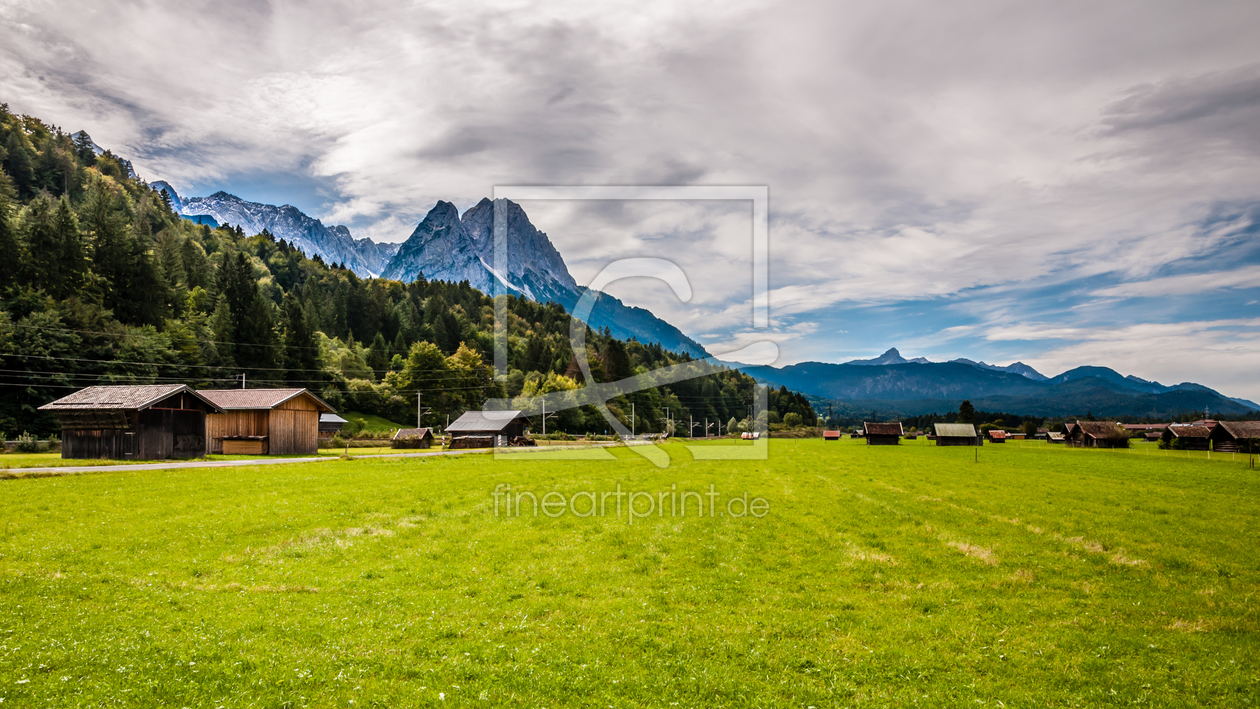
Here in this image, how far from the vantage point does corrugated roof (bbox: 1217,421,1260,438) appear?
75.1 m

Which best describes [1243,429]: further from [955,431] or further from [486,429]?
[486,429]

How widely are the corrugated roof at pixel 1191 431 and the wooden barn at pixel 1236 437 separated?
7.56ft

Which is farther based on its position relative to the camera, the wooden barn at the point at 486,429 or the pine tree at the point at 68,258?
the wooden barn at the point at 486,429

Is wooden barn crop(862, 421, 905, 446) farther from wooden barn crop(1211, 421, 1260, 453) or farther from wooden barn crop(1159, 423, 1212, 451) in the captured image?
wooden barn crop(1211, 421, 1260, 453)

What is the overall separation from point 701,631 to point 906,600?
16.6ft

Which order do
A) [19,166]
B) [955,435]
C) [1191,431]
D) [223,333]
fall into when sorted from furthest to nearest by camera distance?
[19,166], [955,435], [223,333], [1191,431]

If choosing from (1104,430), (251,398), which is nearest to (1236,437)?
(1104,430)

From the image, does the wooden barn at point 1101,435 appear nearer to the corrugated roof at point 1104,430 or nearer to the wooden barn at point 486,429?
the corrugated roof at point 1104,430

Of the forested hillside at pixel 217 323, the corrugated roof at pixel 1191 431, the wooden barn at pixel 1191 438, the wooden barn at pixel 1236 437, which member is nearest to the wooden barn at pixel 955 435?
the wooden barn at pixel 1191 438

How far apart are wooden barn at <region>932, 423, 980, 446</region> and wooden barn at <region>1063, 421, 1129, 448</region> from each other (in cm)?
1933

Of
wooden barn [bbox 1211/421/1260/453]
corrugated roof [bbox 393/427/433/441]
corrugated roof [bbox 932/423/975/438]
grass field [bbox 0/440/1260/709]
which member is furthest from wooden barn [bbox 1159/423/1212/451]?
corrugated roof [bbox 393/427/433/441]

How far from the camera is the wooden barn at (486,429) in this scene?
261ft

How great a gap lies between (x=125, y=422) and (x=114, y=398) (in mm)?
2226

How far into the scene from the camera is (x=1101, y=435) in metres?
98.1
